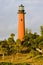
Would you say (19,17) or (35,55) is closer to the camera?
(35,55)

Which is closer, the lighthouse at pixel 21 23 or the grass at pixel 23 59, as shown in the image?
the grass at pixel 23 59

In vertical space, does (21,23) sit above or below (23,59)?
above

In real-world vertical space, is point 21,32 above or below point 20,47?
above

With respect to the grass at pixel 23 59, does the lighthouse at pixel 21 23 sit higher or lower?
higher

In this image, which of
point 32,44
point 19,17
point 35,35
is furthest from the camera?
point 19,17

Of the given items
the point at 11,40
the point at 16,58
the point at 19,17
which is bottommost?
the point at 16,58

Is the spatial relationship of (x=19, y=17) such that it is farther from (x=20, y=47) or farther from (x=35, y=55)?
(x=35, y=55)

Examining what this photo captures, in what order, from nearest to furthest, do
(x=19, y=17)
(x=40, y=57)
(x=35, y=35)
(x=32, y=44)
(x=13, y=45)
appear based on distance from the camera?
(x=40, y=57) → (x=13, y=45) → (x=32, y=44) → (x=35, y=35) → (x=19, y=17)

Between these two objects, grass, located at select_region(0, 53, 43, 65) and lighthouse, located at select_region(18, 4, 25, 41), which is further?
lighthouse, located at select_region(18, 4, 25, 41)

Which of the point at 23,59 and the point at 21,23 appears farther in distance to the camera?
the point at 21,23

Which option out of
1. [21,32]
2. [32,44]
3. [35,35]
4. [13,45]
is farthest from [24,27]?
[13,45]

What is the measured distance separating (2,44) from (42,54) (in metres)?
8.56

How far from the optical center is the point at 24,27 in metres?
71.5

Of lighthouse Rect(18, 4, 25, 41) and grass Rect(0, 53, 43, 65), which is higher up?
lighthouse Rect(18, 4, 25, 41)
